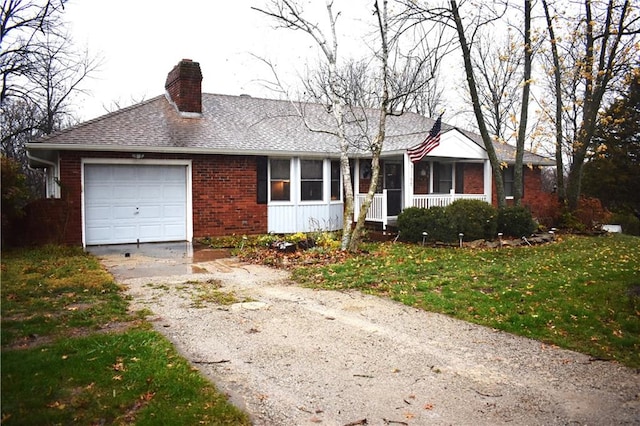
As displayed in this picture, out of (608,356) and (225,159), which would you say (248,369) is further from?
(225,159)

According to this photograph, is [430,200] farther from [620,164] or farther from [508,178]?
[620,164]

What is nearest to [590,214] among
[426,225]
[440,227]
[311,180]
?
[440,227]

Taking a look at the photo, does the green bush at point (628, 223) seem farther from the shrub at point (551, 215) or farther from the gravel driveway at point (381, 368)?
the gravel driveway at point (381, 368)

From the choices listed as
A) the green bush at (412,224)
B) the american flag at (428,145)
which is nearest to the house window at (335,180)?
the american flag at (428,145)

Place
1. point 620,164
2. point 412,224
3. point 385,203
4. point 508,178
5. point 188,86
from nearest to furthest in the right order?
point 412,224 < point 385,203 < point 188,86 < point 508,178 < point 620,164

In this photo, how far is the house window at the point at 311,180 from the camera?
55.6ft

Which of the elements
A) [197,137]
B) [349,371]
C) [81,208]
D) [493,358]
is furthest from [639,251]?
[81,208]

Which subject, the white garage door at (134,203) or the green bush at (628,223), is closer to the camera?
the white garage door at (134,203)

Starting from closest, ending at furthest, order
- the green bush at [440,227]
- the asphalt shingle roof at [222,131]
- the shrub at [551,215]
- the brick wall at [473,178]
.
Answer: the green bush at [440,227]
the asphalt shingle roof at [222,131]
the shrub at [551,215]
the brick wall at [473,178]

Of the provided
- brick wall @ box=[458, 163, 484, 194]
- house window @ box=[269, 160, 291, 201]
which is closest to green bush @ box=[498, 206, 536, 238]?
brick wall @ box=[458, 163, 484, 194]

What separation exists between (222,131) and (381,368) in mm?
12876

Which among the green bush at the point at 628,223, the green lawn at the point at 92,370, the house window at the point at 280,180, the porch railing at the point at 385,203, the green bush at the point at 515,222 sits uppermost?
the house window at the point at 280,180

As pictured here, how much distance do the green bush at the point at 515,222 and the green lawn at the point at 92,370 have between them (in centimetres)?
1144

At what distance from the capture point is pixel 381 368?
4.78m
